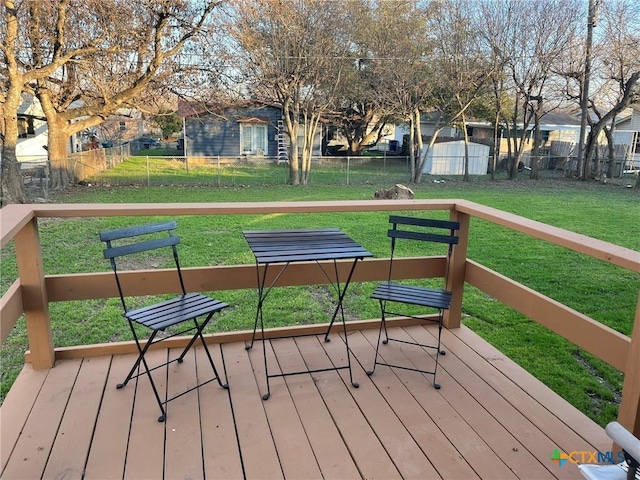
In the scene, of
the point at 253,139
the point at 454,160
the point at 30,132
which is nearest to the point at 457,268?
the point at 454,160

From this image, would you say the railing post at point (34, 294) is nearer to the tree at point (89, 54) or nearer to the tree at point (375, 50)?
the tree at point (89, 54)

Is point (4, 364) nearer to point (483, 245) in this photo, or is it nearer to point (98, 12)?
point (483, 245)

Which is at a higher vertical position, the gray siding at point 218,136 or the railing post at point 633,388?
the gray siding at point 218,136

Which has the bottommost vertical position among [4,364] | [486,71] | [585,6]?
[4,364]

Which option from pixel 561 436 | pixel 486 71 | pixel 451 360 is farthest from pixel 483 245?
pixel 486 71

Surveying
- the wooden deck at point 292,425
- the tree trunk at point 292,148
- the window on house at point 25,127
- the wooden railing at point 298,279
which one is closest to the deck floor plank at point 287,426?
the wooden deck at point 292,425

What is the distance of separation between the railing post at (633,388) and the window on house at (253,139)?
61.7 feet

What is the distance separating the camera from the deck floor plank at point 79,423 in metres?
1.80

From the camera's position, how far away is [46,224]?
7.08m

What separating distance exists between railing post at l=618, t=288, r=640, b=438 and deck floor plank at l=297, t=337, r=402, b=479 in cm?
92

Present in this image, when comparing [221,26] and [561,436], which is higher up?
[221,26]

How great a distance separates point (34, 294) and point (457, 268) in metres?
2.51

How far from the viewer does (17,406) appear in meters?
2.18

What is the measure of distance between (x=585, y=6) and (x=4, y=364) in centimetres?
1562
